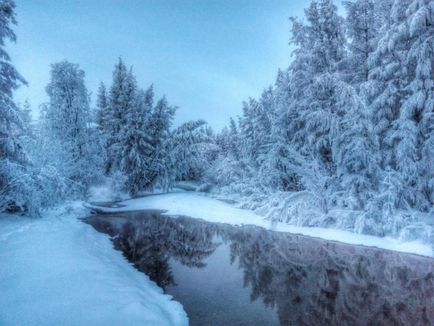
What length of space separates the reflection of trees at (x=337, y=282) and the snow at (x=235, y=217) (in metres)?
0.68

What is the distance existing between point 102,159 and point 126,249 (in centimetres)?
1751

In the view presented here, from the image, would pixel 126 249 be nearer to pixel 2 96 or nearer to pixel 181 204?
pixel 2 96

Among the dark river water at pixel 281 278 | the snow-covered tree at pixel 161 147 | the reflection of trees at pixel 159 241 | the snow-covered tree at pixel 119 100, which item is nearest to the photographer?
the dark river water at pixel 281 278

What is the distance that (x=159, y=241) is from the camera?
40.5 ft

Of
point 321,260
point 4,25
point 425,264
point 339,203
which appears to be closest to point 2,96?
point 4,25

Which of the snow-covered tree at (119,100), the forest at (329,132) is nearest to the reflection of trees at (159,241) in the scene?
the forest at (329,132)

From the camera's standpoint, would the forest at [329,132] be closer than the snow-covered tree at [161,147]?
Yes

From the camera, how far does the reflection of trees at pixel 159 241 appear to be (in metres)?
8.95

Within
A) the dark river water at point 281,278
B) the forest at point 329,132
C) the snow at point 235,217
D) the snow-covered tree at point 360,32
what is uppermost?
the snow-covered tree at point 360,32

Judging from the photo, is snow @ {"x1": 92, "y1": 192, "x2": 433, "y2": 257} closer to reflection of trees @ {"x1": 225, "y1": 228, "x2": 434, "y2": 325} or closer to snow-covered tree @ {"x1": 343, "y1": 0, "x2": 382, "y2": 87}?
reflection of trees @ {"x1": 225, "y1": 228, "x2": 434, "y2": 325}

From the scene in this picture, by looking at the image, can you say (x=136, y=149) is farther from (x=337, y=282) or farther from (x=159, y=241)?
(x=337, y=282)

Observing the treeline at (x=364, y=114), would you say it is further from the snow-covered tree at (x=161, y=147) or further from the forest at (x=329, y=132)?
the snow-covered tree at (x=161, y=147)

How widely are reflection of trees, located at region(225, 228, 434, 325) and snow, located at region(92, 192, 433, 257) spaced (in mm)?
682

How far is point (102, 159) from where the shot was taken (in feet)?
86.7
